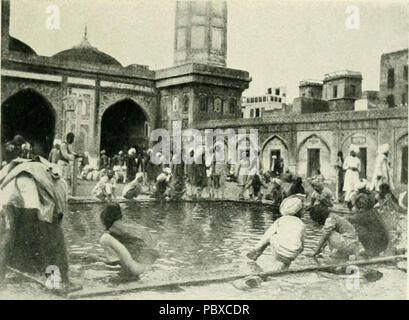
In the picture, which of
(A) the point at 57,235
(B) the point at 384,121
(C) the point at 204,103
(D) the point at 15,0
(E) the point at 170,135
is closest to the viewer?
(A) the point at 57,235

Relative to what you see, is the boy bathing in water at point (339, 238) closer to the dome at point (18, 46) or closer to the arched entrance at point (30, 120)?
the arched entrance at point (30, 120)

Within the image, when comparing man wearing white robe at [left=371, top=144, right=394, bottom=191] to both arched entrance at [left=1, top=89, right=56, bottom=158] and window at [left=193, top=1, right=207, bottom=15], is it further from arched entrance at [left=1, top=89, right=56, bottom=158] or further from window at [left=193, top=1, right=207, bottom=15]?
arched entrance at [left=1, top=89, right=56, bottom=158]

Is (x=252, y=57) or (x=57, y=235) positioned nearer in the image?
(x=57, y=235)

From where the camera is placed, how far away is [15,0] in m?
6.69

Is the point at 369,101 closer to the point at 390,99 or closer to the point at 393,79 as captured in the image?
the point at 390,99

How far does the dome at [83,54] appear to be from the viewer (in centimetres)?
724

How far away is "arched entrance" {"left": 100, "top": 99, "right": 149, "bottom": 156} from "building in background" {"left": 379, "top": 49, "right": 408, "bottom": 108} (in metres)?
3.42

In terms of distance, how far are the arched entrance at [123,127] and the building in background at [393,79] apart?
342cm

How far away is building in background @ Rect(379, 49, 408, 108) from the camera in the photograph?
7.20 meters

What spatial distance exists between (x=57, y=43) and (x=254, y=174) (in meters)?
3.07

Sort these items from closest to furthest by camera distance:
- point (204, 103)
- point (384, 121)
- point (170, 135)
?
point (384, 121) < point (170, 135) < point (204, 103)
